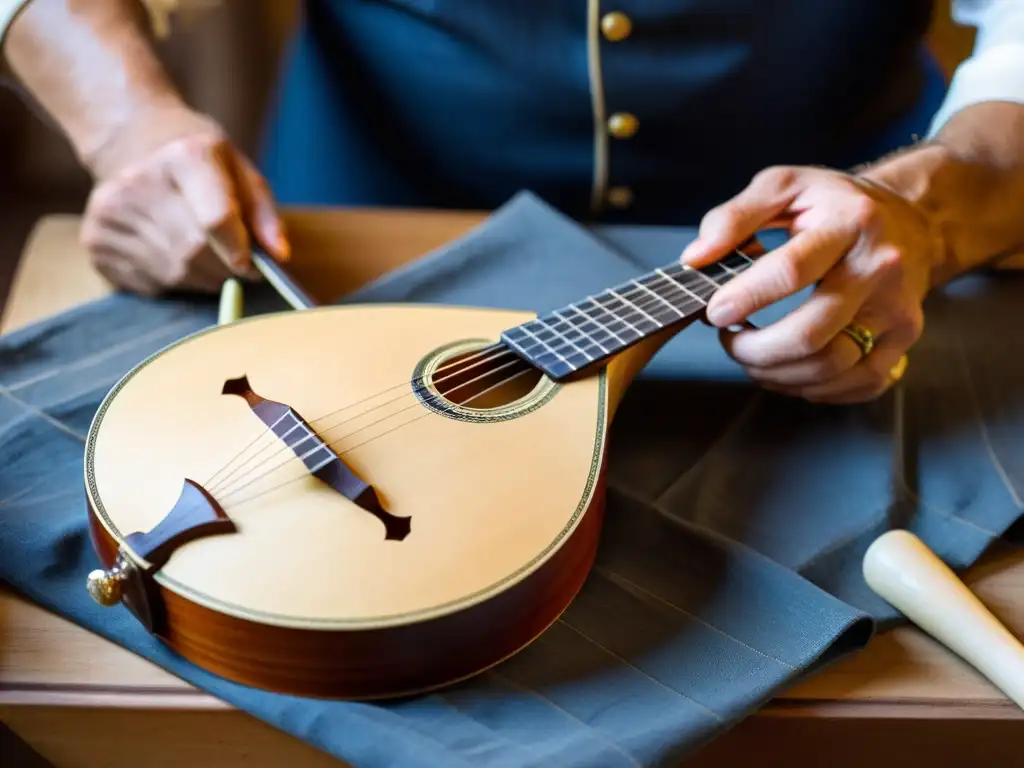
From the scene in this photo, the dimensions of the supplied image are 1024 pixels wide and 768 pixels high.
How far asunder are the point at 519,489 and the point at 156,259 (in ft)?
1.24

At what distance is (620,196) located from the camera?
3.17 ft

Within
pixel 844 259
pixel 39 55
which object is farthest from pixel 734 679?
pixel 39 55

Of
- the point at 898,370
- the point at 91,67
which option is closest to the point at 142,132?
the point at 91,67

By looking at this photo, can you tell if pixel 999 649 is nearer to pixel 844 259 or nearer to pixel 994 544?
pixel 994 544

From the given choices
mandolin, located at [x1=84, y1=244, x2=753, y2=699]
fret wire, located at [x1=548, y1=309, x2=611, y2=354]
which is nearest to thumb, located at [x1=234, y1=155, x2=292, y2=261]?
mandolin, located at [x1=84, y1=244, x2=753, y2=699]

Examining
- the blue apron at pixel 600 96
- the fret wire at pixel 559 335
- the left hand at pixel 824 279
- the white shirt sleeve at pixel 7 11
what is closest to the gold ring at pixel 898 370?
the left hand at pixel 824 279

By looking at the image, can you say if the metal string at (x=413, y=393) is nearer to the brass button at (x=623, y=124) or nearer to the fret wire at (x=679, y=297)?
the fret wire at (x=679, y=297)

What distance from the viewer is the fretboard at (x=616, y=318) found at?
1.98ft

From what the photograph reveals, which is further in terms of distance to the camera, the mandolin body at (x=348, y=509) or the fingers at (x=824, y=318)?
the fingers at (x=824, y=318)

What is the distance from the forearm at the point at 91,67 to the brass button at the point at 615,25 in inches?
14.3

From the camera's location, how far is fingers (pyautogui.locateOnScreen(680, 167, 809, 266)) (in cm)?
67

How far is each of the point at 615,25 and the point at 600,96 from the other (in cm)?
7

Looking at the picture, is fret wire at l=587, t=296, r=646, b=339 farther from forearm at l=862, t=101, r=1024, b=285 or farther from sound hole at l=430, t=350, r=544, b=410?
forearm at l=862, t=101, r=1024, b=285

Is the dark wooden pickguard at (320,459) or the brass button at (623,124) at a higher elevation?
the brass button at (623,124)
